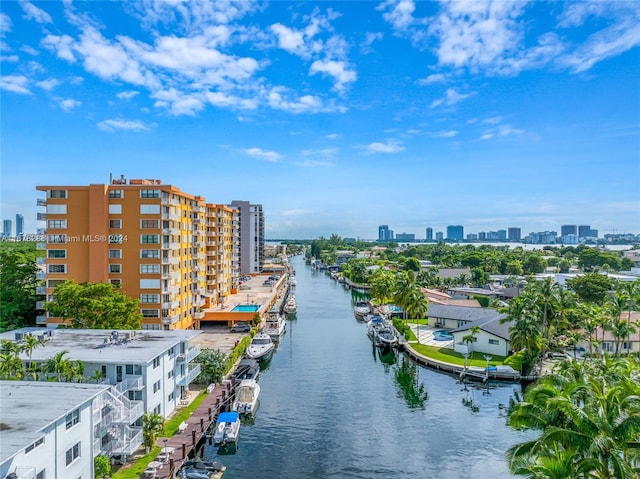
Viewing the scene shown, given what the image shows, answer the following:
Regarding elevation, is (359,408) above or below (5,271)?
below

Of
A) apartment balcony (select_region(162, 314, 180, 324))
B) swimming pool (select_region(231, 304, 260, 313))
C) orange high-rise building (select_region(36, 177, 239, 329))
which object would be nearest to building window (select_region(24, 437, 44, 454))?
orange high-rise building (select_region(36, 177, 239, 329))

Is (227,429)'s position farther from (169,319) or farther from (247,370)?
(169,319)

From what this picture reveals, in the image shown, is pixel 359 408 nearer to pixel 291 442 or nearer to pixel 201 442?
pixel 291 442

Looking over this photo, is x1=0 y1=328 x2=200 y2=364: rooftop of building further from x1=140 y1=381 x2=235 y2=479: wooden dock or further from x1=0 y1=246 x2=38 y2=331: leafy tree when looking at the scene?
x1=0 y1=246 x2=38 y2=331: leafy tree

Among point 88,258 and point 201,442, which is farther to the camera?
point 88,258

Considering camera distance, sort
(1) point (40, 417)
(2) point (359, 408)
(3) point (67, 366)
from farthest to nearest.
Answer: (2) point (359, 408) → (3) point (67, 366) → (1) point (40, 417)

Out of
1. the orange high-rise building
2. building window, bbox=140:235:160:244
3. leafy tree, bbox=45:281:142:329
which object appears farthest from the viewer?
building window, bbox=140:235:160:244

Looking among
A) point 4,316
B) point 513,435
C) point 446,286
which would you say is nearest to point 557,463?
point 513,435
